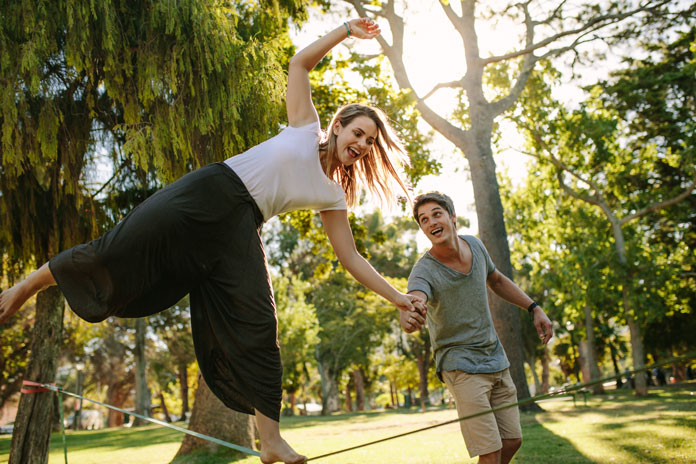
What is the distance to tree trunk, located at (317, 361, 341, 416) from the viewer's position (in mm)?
33219

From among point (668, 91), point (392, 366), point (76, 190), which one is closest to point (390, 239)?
point (392, 366)

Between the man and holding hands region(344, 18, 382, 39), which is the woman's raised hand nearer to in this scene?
holding hands region(344, 18, 382, 39)

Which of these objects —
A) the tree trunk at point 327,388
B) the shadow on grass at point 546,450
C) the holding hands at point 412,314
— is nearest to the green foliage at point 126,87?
the holding hands at point 412,314

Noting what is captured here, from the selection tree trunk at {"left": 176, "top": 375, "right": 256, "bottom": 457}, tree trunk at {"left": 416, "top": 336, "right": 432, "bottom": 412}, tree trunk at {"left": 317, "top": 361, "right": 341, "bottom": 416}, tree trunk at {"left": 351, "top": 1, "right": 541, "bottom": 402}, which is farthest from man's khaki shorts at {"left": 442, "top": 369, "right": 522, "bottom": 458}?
tree trunk at {"left": 416, "top": 336, "right": 432, "bottom": 412}

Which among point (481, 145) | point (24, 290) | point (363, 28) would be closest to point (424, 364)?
point (481, 145)

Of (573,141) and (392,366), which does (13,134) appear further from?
(392,366)

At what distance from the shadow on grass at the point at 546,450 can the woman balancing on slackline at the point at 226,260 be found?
4468mm

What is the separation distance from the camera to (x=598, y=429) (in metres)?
Result: 9.09

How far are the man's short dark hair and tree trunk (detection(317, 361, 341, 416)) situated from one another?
31.0 meters

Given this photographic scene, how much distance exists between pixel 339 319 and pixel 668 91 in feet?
64.7

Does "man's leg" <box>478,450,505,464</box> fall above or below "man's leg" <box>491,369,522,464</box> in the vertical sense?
below

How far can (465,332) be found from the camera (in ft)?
11.0

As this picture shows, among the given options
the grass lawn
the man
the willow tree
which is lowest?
the grass lawn

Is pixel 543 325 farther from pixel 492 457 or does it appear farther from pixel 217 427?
pixel 217 427
